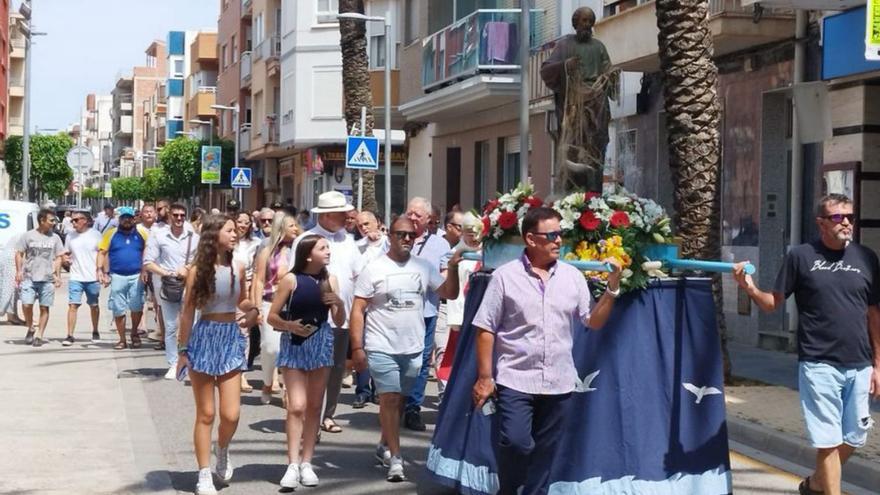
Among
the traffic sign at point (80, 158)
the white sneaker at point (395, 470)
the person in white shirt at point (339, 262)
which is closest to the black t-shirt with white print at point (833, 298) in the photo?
the white sneaker at point (395, 470)

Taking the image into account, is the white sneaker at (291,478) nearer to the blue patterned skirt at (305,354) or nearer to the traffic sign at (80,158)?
the blue patterned skirt at (305,354)

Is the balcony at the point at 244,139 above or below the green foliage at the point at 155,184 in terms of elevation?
above

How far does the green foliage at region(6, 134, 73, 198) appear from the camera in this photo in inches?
2777

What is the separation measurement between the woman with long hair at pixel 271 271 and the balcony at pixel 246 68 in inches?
1838

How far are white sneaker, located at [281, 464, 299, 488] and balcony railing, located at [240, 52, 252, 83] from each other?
169 ft

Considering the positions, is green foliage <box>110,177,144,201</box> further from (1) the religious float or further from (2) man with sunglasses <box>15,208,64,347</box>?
(1) the religious float

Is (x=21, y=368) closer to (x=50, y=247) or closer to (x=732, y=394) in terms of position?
(x=50, y=247)

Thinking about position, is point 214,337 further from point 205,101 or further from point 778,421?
point 205,101

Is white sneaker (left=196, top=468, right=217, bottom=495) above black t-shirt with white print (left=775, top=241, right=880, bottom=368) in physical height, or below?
below

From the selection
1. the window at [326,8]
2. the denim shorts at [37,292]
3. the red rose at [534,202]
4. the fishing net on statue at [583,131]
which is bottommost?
the denim shorts at [37,292]

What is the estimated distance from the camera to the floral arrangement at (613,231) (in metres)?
8.09

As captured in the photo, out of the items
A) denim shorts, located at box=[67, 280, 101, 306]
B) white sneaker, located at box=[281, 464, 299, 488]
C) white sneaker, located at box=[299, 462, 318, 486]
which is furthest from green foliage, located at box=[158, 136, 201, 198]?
white sneaker, located at box=[281, 464, 299, 488]

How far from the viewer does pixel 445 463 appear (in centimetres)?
860

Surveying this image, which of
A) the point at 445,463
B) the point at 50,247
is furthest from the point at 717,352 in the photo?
the point at 50,247
